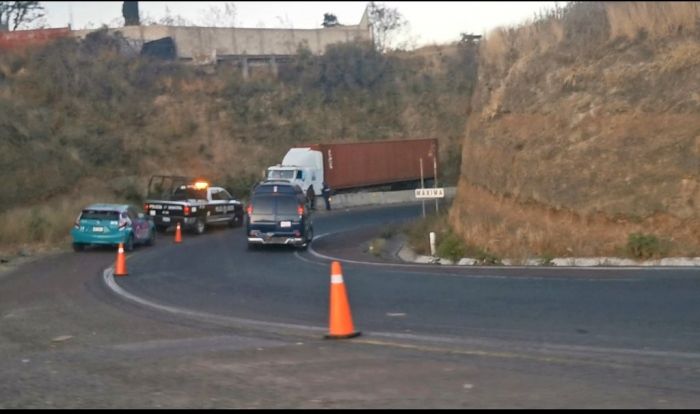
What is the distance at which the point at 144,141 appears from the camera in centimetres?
6256

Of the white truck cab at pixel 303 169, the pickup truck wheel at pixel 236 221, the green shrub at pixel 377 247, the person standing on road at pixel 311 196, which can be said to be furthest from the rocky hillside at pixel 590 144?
the person standing on road at pixel 311 196

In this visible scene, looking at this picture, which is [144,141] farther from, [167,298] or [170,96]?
[167,298]

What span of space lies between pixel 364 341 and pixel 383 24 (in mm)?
76410

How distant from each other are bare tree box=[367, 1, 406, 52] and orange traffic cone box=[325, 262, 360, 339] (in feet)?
243

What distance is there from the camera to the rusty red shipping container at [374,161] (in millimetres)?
55938

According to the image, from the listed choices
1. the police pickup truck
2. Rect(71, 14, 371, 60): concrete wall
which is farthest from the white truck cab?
Rect(71, 14, 371, 60): concrete wall

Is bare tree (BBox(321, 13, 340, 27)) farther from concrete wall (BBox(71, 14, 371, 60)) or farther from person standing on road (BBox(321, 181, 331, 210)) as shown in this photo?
person standing on road (BBox(321, 181, 331, 210))

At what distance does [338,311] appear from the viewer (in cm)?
1372

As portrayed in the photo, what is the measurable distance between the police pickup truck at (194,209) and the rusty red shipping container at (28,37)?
14936 millimetres

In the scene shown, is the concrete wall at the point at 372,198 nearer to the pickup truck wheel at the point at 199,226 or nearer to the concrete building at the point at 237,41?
the pickup truck wheel at the point at 199,226

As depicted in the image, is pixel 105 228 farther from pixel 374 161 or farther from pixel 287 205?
pixel 374 161

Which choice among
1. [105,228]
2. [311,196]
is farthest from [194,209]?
[311,196]

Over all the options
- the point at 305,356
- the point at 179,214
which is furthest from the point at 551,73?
the point at 305,356

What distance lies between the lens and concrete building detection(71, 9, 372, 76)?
7272cm
